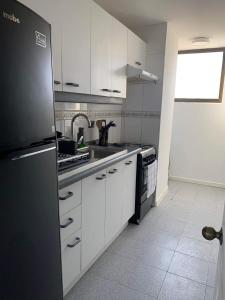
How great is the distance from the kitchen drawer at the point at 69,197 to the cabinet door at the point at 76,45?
0.66m

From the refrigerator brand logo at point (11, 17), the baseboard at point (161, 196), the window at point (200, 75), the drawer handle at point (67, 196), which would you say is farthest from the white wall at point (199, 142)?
the refrigerator brand logo at point (11, 17)

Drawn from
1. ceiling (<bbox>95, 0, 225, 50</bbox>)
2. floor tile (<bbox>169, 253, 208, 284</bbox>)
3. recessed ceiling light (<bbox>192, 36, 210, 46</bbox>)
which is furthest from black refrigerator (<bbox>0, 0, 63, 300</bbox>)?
recessed ceiling light (<bbox>192, 36, 210, 46</bbox>)

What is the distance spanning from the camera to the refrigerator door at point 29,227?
2.71ft

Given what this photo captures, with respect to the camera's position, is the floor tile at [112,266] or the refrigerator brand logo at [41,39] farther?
the floor tile at [112,266]

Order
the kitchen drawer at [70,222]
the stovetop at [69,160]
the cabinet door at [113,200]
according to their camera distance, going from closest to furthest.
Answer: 1. the kitchen drawer at [70,222]
2. the stovetop at [69,160]
3. the cabinet door at [113,200]

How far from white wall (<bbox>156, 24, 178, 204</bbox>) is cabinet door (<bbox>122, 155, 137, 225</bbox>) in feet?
2.50

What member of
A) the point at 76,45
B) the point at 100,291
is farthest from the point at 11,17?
the point at 100,291

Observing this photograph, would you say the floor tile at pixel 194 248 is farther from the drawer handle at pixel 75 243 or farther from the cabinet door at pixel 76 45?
the cabinet door at pixel 76 45

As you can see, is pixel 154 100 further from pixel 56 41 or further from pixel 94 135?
pixel 56 41

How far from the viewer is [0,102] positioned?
75cm

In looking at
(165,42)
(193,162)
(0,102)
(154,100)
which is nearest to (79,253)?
(0,102)

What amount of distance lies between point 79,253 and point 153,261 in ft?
2.46

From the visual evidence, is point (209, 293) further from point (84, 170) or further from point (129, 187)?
point (84, 170)

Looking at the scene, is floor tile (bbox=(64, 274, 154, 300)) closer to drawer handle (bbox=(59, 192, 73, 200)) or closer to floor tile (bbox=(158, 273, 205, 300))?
floor tile (bbox=(158, 273, 205, 300))
